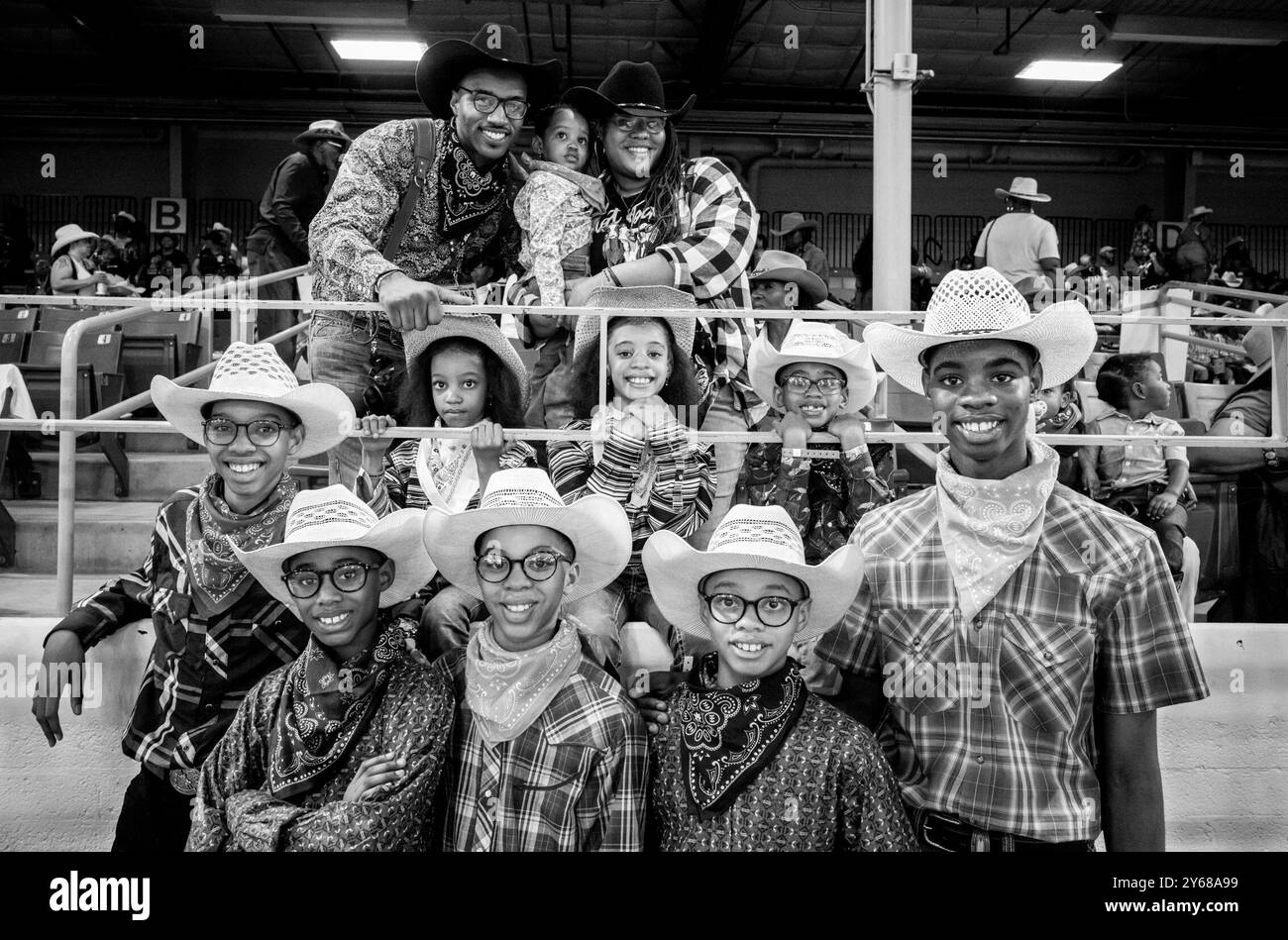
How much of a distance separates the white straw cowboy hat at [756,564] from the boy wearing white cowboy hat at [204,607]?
3.19 ft

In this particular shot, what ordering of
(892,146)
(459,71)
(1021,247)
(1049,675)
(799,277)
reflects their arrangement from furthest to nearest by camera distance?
(1021,247) < (799,277) < (892,146) < (459,71) < (1049,675)

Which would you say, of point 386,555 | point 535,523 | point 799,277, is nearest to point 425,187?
point 386,555

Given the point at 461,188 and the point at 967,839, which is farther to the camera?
the point at 461,188

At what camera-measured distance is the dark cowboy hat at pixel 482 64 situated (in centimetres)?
366

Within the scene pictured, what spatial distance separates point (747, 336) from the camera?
4.32 metres

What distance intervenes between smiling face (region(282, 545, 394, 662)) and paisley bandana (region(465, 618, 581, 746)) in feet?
0.86

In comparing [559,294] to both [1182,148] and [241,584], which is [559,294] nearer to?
[241,584]

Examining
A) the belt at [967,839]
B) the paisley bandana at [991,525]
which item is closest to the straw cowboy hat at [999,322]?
the paisley bandana at [991,525]

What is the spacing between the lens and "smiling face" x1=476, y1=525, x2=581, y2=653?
2.54 m

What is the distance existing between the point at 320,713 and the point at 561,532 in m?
0.67

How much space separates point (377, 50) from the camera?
13625 millimetres

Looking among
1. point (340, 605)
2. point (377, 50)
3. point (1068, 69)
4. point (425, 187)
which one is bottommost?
point (340, 605)

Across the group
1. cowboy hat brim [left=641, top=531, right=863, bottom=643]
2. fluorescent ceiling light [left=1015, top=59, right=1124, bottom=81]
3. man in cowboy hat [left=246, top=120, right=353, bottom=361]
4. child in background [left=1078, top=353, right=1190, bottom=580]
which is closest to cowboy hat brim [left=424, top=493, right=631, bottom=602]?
cowboy hat brim [left=641, top=531, right=863, bottom=643]

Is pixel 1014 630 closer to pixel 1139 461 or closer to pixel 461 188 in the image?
pixel 461 188
